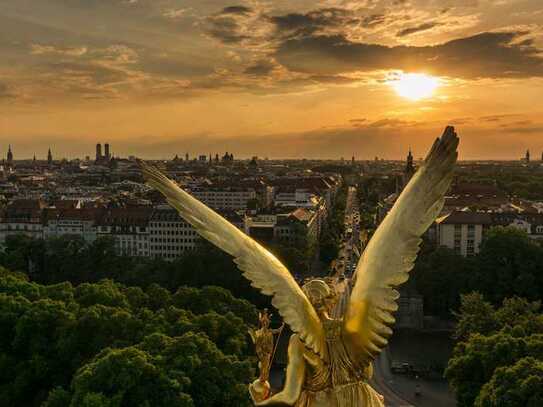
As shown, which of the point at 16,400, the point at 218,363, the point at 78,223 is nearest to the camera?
the point at 218,363

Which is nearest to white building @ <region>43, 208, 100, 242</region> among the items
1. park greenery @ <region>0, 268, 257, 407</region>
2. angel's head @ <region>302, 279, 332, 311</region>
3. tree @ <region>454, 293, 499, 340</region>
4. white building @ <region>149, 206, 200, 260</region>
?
white building @ <region>149, 206, 200, 260</region>

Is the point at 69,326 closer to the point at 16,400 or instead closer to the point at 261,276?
the point at 16,400

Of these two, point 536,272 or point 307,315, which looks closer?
point 307,315

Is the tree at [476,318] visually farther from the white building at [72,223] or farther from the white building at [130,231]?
the white building at [72,223]

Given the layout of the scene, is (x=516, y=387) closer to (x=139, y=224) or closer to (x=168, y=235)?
(x=168, y=235)

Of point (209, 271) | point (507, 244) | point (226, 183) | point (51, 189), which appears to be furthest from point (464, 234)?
Result: point (51, 189)

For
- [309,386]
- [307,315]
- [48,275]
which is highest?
[307,315]

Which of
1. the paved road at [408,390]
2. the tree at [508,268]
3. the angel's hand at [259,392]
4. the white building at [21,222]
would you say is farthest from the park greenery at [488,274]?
the white building at [21,222]

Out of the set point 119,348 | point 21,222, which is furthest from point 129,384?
point 21,222
